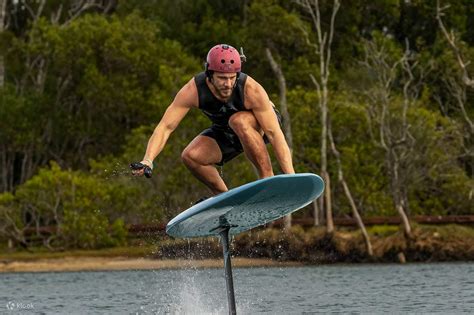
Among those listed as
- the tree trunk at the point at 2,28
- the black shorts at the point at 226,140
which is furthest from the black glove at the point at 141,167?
the tree trunk at the point at 2,28

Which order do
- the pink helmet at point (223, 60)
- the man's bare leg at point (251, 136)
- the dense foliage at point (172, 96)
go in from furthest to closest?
1. the dense foliage at point (172, 96)
2. the man's bare leg at point (251, 136)
3. the pink helmet at point (223, 60)

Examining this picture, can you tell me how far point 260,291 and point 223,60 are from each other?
17070 millimetres

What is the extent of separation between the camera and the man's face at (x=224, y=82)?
14125mm

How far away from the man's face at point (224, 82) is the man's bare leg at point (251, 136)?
0.30 metres

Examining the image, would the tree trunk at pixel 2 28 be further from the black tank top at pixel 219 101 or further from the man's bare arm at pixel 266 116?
the man's bare arm at pixel 266 116

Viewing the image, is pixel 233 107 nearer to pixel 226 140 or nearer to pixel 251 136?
pixel 251 136

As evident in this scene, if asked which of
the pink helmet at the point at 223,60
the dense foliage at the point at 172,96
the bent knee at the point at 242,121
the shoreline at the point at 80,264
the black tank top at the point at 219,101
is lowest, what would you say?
the shoreline at the point at 80,264

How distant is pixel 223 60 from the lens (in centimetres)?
1405

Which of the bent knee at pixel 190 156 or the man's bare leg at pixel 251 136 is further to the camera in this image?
the bent knee at pixel 190 156

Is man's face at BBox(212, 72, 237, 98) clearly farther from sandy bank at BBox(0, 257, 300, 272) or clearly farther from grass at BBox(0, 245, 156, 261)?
grass at BBox(0, 245, 156, 261)

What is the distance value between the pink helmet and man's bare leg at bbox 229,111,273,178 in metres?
0.56

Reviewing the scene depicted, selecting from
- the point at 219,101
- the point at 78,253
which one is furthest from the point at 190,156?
the point at 78,253

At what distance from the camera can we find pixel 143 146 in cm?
5075

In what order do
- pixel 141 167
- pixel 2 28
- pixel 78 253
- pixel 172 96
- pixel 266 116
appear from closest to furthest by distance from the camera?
pixel 141 167 < pixel 266 116 < pixel 78 253 < pixel 172 96 < pixel 2 28
